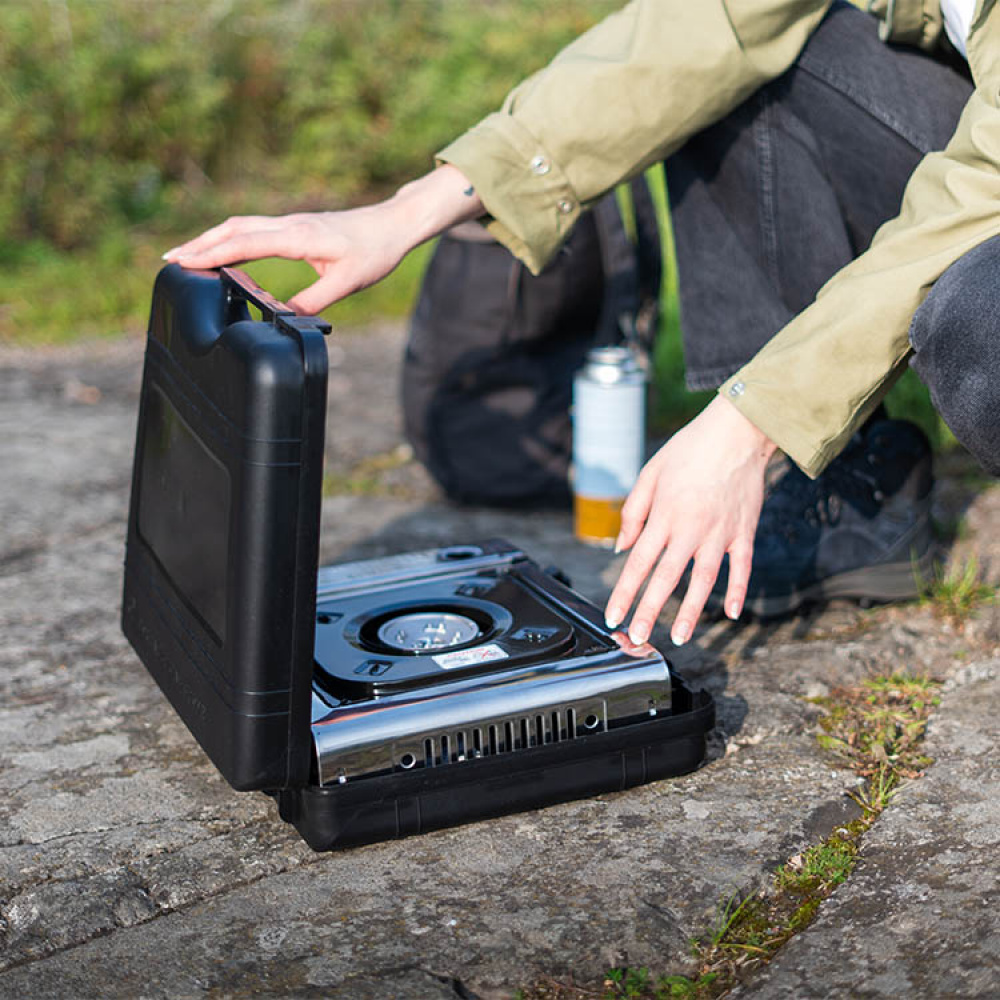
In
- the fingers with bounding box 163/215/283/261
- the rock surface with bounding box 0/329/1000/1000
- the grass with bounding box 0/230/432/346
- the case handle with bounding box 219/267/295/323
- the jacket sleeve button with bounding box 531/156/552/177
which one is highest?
the jacket sleeve button with bounding box 531/156/552/177

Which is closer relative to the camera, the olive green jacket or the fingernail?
the fingernail

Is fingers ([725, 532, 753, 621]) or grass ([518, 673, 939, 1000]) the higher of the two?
fingers ([725, 532, 753, 621])

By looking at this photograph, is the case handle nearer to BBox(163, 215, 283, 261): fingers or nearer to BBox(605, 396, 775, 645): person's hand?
BBox(163, 215, 283, 261): fingers

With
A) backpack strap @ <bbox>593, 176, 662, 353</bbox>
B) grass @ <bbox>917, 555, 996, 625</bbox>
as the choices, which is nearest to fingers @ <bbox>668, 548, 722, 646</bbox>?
grass @ <bbox>917, 555, 996, 625</bbox>

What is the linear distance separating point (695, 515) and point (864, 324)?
284 mm

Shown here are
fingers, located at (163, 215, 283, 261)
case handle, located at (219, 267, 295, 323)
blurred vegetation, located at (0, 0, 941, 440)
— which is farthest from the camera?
blurred vegetation, located at (0, 0, 941, 440)

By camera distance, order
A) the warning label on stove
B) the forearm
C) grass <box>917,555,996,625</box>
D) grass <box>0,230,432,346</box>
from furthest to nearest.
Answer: grass <box>0,230,432,346</box>, grass <box>917,555,996,625</box>, the forearm, the warning label on stove

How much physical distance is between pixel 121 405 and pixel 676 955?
238cm

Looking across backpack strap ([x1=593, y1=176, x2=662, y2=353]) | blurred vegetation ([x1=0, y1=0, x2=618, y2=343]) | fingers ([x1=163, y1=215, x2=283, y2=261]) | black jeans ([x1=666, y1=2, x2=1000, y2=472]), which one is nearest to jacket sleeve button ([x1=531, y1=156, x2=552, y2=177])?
black jeans ([x1=666, y1=2, x2=1000, y2=472])

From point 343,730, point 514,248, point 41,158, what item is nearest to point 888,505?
point 514,248

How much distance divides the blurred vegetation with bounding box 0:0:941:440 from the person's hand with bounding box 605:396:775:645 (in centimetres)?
236

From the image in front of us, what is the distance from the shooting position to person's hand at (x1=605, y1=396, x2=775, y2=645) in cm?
139

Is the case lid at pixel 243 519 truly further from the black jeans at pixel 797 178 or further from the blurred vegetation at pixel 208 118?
the blurred vegetation at pixel 208 118

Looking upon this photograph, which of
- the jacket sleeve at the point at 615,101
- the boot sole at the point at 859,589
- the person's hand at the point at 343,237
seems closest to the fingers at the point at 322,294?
the person's hand at the point at 343,237
